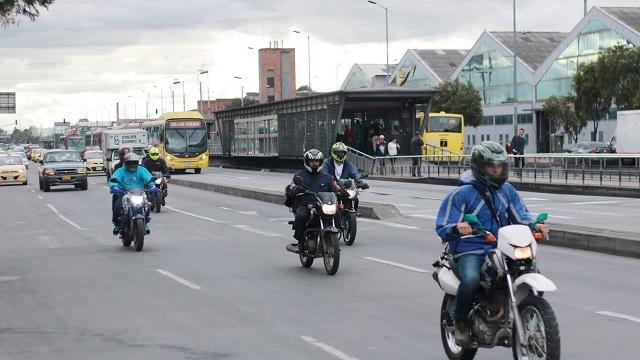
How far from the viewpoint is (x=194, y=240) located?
19.7 meters

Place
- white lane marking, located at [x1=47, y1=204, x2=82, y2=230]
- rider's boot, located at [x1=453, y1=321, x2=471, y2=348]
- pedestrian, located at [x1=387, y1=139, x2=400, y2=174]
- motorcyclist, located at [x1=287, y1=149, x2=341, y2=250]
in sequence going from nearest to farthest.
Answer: rider's boot, located at [x1=453, y1=321, x2=471, y2=348]
motorcyclist, located at [x1=287, y1=149, x2=341, y2=250]
white lane marking, located at [x1=47, y1=204, x2=82, y2=230]
pedestrian, located at [x1=387, y1=139, x2=400, y2=174]

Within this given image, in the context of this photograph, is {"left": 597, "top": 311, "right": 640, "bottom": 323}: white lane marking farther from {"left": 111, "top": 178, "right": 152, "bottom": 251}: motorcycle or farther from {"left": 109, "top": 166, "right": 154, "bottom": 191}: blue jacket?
{"left": 109, "top": 166, "right": 154, "bottom": 191}: blue jacket

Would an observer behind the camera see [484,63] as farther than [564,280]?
Yes

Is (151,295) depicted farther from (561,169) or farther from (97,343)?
(561,169)

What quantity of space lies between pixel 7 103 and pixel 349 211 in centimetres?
9244

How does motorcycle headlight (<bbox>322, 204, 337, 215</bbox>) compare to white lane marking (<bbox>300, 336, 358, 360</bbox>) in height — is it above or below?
above

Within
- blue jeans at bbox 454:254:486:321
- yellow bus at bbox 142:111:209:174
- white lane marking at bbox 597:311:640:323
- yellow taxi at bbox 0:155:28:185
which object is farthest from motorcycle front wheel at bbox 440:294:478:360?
yellow bus at bbox 142:111:209:174

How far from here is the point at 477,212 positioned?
741 centimetres

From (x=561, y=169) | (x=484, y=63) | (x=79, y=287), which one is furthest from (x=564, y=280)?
(x=484, y=63)

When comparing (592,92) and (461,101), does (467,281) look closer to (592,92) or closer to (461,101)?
(592,92)

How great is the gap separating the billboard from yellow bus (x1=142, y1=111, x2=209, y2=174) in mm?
46053

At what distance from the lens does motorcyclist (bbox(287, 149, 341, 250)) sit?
14.0 m

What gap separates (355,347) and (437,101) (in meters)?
84.5

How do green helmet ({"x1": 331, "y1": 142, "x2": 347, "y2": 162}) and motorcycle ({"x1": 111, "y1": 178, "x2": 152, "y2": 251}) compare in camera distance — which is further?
motorcycle ({"x1": 111, "y1": 178, "x2": 152, "y2": 251})
